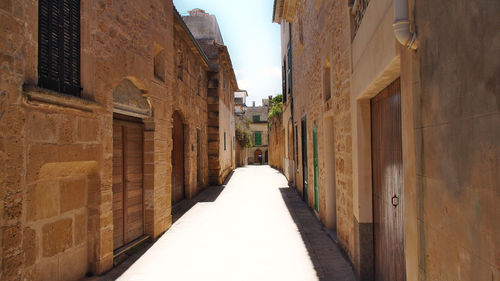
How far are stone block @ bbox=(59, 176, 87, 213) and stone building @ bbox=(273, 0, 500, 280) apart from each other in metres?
3.26

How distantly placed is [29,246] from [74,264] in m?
0.86

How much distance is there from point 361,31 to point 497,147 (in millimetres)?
2389

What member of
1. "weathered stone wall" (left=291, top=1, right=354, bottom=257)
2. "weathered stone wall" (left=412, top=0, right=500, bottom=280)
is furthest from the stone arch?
"weathered stone wall" (left=412, top=0, right=500, bottom=280)

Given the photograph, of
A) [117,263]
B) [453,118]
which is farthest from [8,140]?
[453,118]

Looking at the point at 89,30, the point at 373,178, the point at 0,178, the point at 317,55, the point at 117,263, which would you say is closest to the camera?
the point at 0,178

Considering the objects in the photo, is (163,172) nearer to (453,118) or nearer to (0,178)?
(0,178)

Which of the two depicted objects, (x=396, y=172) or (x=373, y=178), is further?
(x=373, y=178)

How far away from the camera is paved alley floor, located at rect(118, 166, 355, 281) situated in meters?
3.94

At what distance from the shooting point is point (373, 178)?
353 cm

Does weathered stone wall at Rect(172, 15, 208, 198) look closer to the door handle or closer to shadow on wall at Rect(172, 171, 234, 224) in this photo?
shadow on wall at Rect(172, 171, 234, 224)

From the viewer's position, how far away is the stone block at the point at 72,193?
134 inches

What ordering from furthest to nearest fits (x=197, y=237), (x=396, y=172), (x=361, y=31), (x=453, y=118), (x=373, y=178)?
(x=197, y=237) → (x=373, y=178) → (x=361, y=31) → (x=396, y=172) → (x=453, y=118)

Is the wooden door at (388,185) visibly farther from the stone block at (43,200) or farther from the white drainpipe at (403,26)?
the stone block at (43,200)

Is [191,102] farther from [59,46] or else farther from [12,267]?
[12,267]
